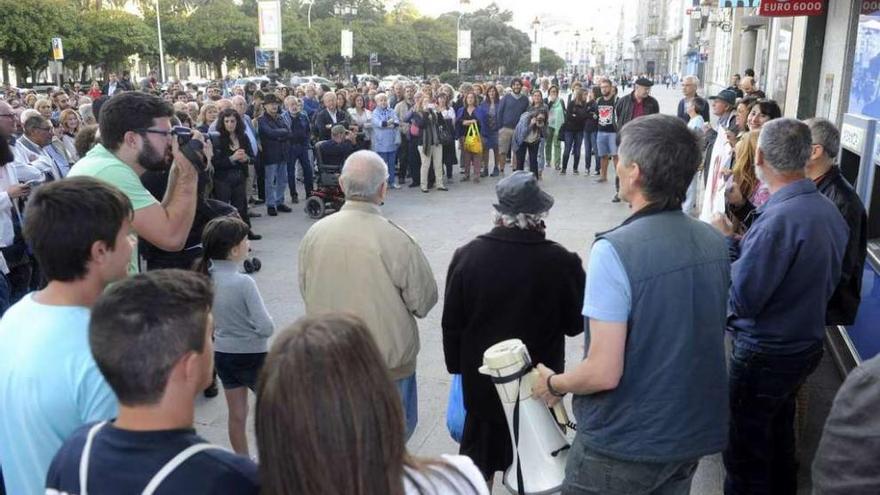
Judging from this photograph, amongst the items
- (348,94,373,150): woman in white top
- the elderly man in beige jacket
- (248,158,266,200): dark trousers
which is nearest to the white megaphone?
the elderly man in beige jacket

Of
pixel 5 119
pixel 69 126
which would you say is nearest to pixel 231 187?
pixel 69 126

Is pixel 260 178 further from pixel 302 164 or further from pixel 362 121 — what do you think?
pixel 362 121

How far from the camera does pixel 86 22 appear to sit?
39188 millimetres

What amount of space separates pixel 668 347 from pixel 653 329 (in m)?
0.08

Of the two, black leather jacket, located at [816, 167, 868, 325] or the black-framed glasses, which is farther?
black leather jacket, located at [816, 167, 868, 325]

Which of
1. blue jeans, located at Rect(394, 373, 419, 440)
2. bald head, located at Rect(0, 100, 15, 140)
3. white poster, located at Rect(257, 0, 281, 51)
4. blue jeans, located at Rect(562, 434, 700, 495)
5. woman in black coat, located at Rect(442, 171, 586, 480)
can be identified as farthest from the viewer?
white poster, located at Rect(257, 0, 281, 51)

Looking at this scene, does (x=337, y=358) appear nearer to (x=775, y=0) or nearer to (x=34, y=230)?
(x=34, y=230)

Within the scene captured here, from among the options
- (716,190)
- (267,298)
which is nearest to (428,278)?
(716,190)

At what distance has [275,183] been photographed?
1135 centimetres

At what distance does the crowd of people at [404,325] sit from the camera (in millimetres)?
1386

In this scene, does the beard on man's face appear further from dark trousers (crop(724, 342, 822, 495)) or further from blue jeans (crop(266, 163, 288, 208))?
blue jeans (crop(266, 163, 288, 208))

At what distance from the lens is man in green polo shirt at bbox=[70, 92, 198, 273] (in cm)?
306

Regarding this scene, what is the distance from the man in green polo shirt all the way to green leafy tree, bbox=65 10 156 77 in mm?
40461

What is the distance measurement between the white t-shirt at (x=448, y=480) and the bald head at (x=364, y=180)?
1868mm
